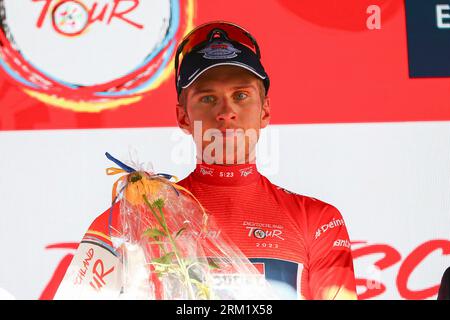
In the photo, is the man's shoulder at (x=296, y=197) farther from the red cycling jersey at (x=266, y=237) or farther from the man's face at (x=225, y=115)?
the man's face at (x=225, y=115)

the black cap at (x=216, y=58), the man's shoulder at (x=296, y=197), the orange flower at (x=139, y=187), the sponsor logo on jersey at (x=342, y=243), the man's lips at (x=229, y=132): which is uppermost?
the black cap at (x=216, y=58)

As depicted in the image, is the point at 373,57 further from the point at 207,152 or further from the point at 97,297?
the point at 97,297

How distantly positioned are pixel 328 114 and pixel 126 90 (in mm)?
684

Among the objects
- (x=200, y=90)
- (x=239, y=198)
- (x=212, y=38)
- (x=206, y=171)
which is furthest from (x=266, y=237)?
(x=212, y=38)

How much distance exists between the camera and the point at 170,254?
265 centimetres

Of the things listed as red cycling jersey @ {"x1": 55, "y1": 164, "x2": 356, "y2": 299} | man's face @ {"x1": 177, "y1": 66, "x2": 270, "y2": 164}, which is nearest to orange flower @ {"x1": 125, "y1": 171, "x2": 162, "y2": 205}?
red cycling jersey @ {"x1": 55, "y1": 164, "x2": 356, "y2": 299}

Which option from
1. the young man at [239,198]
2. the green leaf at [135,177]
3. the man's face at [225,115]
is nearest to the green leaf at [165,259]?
the young man at [239,198]

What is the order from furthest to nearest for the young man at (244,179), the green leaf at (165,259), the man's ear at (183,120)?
the man's ear at (183,120), the young man at (244,179), the green leaf at (165,259)

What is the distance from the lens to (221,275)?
2.68m

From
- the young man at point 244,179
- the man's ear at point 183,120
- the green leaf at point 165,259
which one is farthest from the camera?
the man's ear at point 183,120

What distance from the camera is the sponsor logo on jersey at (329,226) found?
2777 millimetres

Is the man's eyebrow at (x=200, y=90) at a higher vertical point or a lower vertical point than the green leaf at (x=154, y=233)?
higher

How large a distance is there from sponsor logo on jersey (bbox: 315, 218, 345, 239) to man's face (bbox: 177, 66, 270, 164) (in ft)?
1.05

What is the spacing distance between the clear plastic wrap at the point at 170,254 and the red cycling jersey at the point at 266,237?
48 mm
